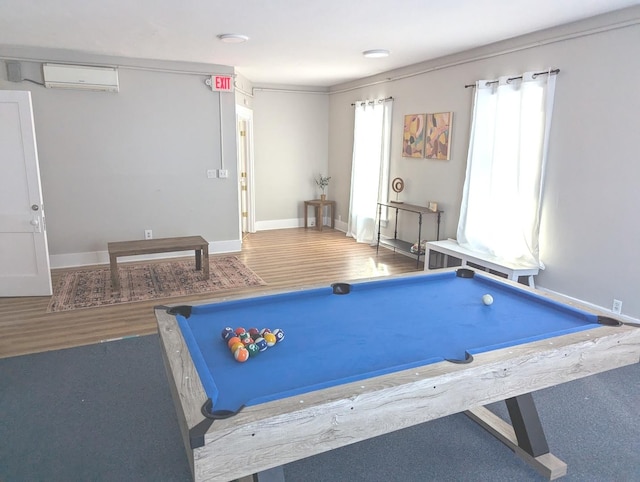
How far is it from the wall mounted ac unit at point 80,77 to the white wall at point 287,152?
2743mm

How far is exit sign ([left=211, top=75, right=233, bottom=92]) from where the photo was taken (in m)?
5.88

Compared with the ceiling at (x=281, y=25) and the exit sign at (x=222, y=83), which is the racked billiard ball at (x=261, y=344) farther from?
the exit sign at (x=222, y=83)

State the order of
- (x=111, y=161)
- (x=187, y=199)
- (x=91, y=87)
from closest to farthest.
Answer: (x=91, y=87), (x=111, y=161), (x=187, y=199)

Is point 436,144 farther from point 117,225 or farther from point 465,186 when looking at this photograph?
point 117,225

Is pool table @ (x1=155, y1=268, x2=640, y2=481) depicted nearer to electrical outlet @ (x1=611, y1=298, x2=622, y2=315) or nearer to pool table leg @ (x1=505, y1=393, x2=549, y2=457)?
pool table leg @ (x1=505, y1=393, x2=549, y2=457)

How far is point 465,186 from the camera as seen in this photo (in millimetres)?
4949

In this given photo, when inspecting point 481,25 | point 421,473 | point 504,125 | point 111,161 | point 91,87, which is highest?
point 481,25

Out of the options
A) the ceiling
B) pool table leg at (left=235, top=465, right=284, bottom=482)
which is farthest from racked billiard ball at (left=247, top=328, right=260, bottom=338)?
the ceiling

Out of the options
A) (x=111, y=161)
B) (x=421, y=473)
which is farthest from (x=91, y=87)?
(x=421, y=473)

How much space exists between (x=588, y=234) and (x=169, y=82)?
203 inches

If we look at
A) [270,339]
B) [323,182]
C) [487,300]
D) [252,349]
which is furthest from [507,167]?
[323,182]

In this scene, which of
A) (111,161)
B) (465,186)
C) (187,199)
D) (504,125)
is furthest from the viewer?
(187,199)

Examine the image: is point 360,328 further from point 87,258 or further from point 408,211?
point 87,258

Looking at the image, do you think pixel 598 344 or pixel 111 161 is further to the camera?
pixel 111 161
